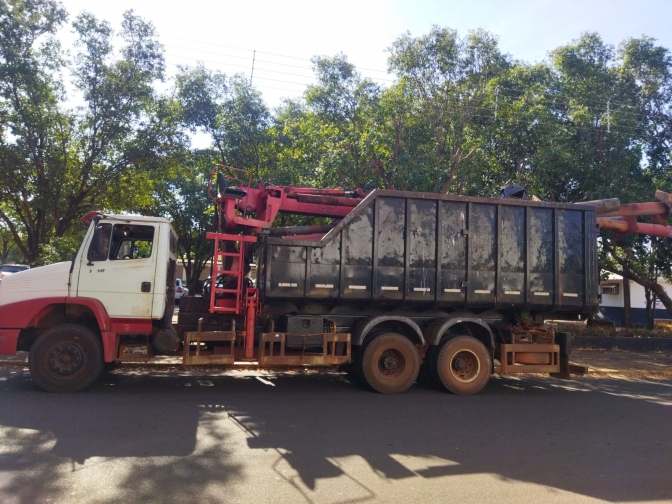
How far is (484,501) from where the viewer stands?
177 inches

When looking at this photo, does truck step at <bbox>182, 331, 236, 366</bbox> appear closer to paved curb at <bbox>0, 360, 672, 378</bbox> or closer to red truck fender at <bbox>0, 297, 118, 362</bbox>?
paved curb at <bbox>0, 360, 672, 378</bbox>

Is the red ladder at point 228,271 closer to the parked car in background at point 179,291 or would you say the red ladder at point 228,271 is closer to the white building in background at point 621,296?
the parked car in background at point 179,291

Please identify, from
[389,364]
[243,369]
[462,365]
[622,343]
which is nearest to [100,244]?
[243,369]

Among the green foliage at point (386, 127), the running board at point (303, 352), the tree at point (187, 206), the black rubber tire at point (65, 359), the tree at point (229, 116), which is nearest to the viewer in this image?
the black rubber tire at point (65, 359)

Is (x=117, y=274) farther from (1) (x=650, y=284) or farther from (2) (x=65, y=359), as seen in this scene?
(1) (x=650, y=284)

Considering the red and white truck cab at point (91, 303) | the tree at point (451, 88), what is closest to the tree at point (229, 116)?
the tree at point (451, 88)

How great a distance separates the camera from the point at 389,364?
905 cm

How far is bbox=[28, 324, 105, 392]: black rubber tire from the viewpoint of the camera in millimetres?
7902

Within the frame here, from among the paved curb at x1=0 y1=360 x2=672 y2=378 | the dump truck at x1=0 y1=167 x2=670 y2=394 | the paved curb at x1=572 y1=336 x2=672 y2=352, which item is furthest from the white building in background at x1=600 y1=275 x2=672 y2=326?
the dump truck at x1=0 y1=167 x2=670 y2=394

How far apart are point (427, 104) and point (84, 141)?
30.0 feet

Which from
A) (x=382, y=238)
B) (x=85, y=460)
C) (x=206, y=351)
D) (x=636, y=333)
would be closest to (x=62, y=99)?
(x=206, y=351)

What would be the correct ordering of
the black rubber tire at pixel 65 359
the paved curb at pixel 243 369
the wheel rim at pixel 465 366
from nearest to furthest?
the black rubber tire at pixel 65 359 < the wheel rim at pixel 465 366 < the paved curb at pixel 243 369

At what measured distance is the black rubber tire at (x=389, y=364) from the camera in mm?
8883

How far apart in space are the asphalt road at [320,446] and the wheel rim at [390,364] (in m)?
0.49
